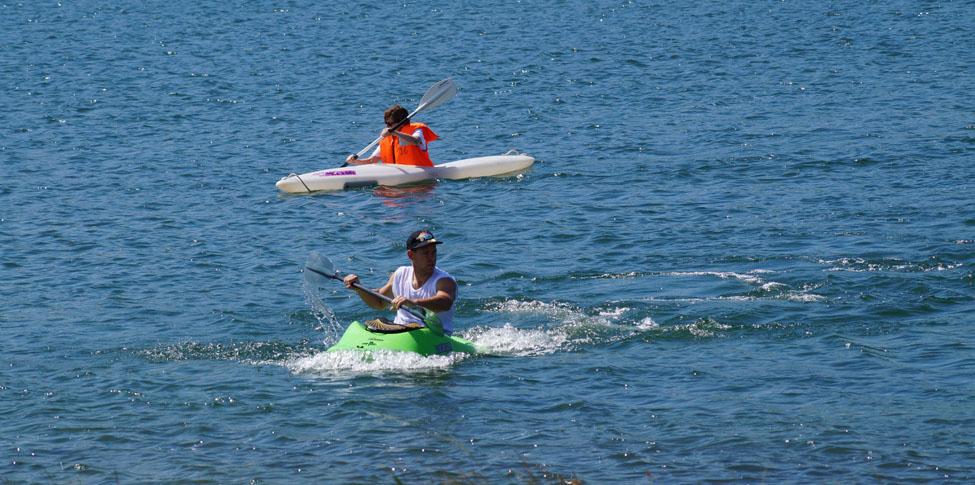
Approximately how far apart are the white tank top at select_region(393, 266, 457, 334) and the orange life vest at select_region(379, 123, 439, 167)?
26.0ft

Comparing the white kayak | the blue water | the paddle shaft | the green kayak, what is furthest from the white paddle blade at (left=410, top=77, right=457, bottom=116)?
the green kayak

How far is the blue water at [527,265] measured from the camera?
954cm

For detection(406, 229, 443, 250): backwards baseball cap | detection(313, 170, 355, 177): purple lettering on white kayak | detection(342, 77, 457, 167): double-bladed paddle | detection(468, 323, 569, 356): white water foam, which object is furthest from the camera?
detection(342, 77, 457, 167): double-bladed paddle

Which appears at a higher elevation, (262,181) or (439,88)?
(439,88)

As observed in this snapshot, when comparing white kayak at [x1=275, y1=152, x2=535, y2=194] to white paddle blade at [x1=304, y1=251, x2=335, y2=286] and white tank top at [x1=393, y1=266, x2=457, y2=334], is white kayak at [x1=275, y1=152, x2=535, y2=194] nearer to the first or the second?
white paddle blade at [x1=304, y1=251, x2=335, y2=286]

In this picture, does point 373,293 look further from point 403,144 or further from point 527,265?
point 403,144

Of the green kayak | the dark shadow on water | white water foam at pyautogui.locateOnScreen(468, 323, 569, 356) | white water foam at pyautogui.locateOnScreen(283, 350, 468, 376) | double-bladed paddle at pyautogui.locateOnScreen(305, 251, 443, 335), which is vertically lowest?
the dark shadow on water

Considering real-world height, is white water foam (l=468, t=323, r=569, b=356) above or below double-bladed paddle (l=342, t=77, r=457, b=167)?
below

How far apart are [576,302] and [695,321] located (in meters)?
1.31

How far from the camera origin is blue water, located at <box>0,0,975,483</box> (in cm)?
954

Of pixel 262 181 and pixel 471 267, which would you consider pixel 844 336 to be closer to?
pixel 471 267

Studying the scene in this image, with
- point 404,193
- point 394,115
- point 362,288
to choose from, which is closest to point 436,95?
point 394,115

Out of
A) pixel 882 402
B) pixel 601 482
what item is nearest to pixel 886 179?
pixel 882 402

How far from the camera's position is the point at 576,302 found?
1323 cm
